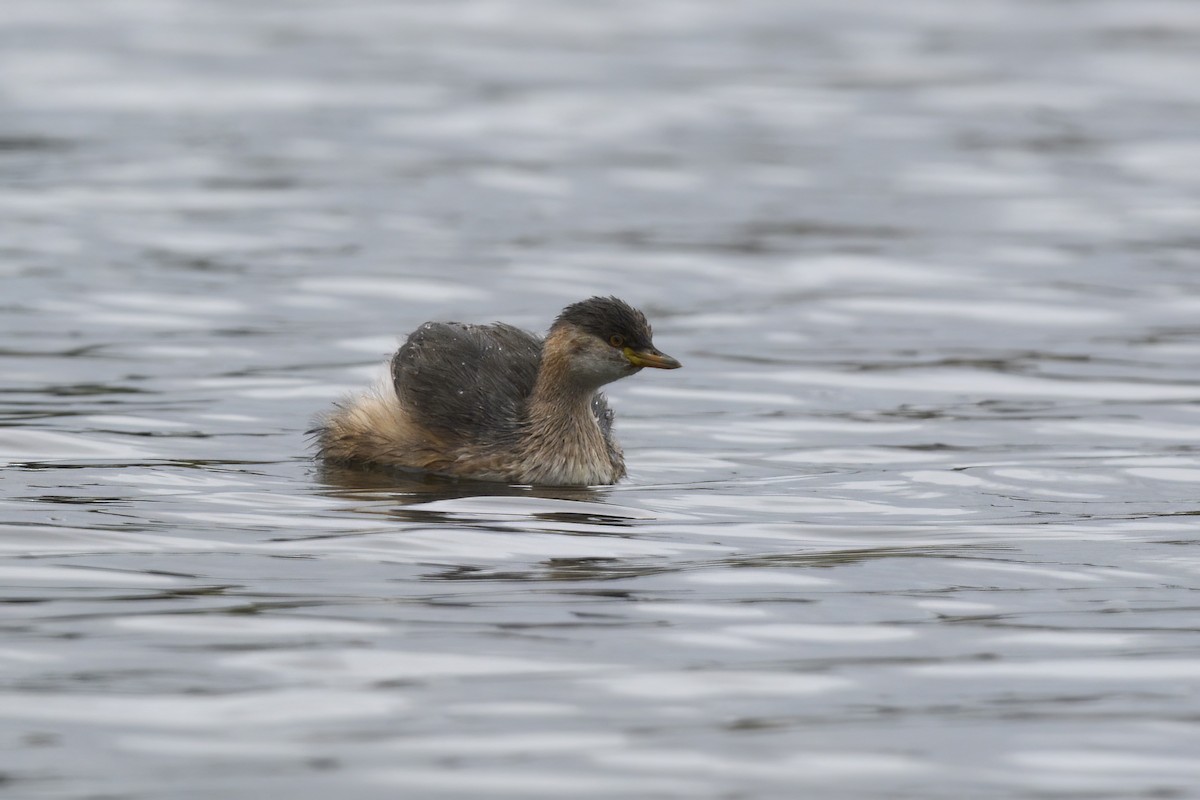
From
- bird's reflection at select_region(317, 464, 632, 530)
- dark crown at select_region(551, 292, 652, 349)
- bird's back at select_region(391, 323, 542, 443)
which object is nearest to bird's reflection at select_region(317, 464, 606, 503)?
bird's reflection at select_region(317, 464, 632, 530)

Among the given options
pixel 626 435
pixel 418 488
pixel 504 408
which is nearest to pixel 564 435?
pixel 504 408

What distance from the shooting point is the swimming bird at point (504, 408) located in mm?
9398

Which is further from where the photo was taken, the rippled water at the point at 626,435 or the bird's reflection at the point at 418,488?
the bird's reflection at the point at 418,488

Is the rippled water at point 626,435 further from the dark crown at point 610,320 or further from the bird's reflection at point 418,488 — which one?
the dark crown at point 610,320

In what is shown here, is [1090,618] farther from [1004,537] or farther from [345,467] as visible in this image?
[345,467]

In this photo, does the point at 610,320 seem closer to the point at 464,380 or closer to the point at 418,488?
the point at 464,380

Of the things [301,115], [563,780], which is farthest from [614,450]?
[301,115]

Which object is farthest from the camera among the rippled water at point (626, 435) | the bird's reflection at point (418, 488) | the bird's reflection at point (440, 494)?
the bird's reflection at point (418, 488)

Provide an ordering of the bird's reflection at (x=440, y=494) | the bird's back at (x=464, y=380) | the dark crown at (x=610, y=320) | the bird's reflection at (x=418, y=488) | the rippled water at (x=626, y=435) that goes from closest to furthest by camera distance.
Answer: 1. the rippled water at (x=626, y=435)
2. the bird's reflection at (x=440, y=494)
3. the bird's reflection at (x=418, y=488)
4. the dark crown at (x=610, y=320)
5. the bird's back at (x=464, y=380)

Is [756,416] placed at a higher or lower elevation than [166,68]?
lower

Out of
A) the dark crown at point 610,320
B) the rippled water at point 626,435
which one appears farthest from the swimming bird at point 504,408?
the rippled water at point 626,435

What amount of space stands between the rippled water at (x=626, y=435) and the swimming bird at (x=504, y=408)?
22 cm

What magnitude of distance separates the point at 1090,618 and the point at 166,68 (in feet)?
63.5

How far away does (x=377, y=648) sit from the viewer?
6242mm
